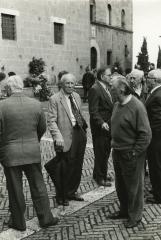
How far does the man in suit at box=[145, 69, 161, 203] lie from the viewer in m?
5.61

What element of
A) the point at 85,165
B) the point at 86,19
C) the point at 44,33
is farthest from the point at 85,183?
the point at 86,19

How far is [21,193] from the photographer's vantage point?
4758 millimetres

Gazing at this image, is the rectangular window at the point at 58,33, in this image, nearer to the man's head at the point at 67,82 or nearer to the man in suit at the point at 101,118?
the man in suit at the point at 101,118

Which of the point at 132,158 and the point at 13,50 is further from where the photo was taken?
the point at 13,50

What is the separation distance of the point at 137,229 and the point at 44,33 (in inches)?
784

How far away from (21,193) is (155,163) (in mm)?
2013

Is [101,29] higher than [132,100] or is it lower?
higher

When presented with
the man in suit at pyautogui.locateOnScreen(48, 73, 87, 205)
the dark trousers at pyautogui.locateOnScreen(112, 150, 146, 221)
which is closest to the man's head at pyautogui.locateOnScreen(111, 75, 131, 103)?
the dark trousers at pyautogui.locateOnScreen(112, 150, 146, 221)

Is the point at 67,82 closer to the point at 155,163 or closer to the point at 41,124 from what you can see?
the point at 41,124

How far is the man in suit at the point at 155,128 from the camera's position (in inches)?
221

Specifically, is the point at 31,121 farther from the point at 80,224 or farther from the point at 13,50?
the point at 13,50

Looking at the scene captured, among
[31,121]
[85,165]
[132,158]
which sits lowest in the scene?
[85,165]

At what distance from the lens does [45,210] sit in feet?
16.0

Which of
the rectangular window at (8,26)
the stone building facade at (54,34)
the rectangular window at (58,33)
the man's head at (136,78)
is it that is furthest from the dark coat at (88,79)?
the man's head at (136,78)
